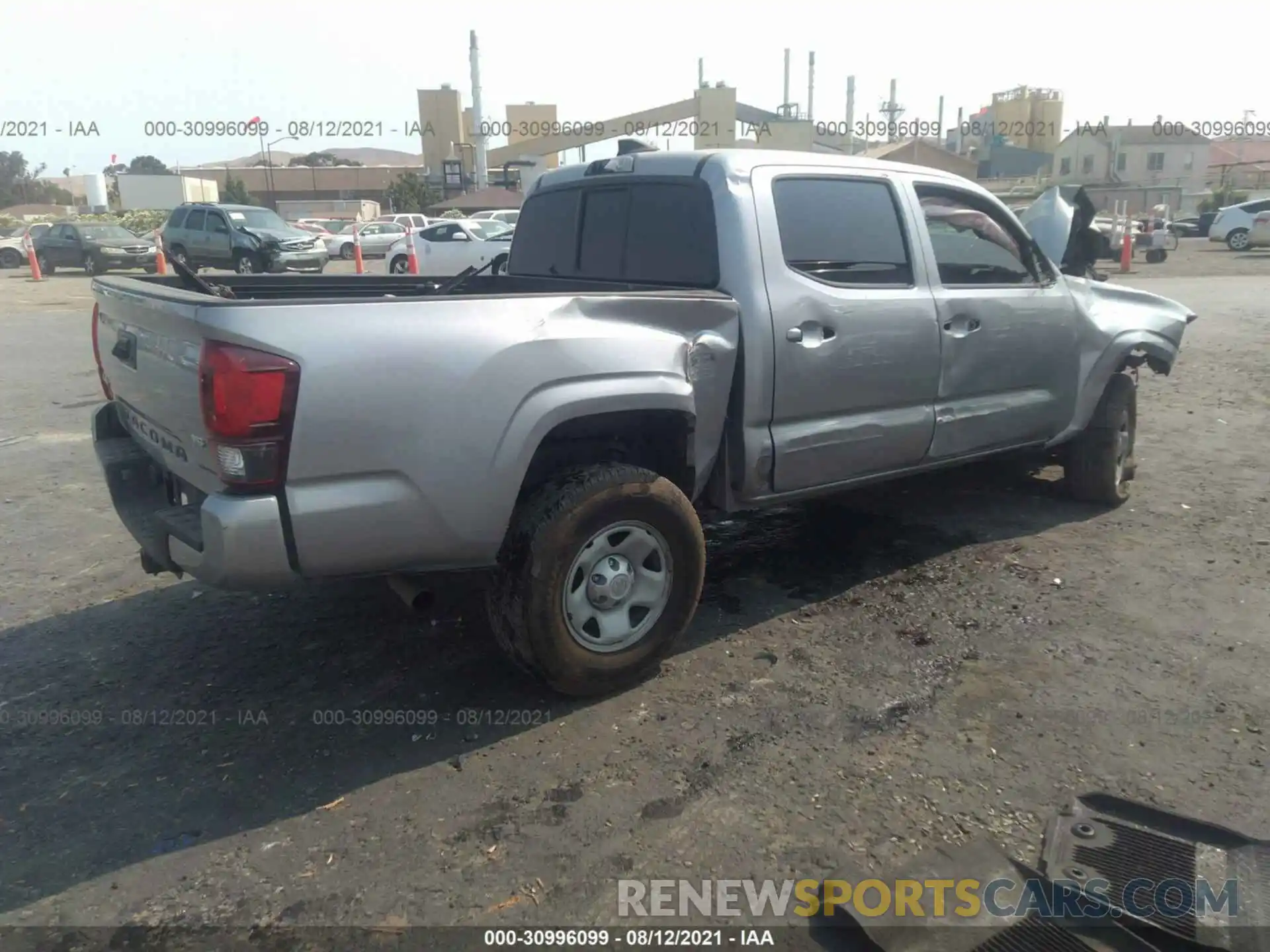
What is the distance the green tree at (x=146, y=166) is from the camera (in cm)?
9494

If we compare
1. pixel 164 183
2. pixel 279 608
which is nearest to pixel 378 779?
pixel 279 608

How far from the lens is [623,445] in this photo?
3.74m

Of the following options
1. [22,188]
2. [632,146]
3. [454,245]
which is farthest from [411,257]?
[22,188]

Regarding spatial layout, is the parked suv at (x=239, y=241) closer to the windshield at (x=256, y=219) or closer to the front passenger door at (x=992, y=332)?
the windshield at (x=256, y=219)

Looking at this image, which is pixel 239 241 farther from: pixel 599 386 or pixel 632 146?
pixel 599 386

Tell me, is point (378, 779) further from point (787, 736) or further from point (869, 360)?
point (869, 360)

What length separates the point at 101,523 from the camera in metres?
5.52

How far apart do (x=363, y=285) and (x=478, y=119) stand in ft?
181

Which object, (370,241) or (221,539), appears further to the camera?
(370,241)

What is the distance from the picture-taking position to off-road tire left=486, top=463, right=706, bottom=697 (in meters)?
3.30

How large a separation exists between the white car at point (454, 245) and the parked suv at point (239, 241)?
9.01 feet

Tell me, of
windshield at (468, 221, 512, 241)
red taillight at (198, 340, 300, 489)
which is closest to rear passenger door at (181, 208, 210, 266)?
windshield at (468, 221, 512, 241)

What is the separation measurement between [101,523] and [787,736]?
422 cm

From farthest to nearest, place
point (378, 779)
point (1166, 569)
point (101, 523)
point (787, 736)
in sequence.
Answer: point (101, 523) < point (1166, 569) < point (787, 736) < point (378, 779)
